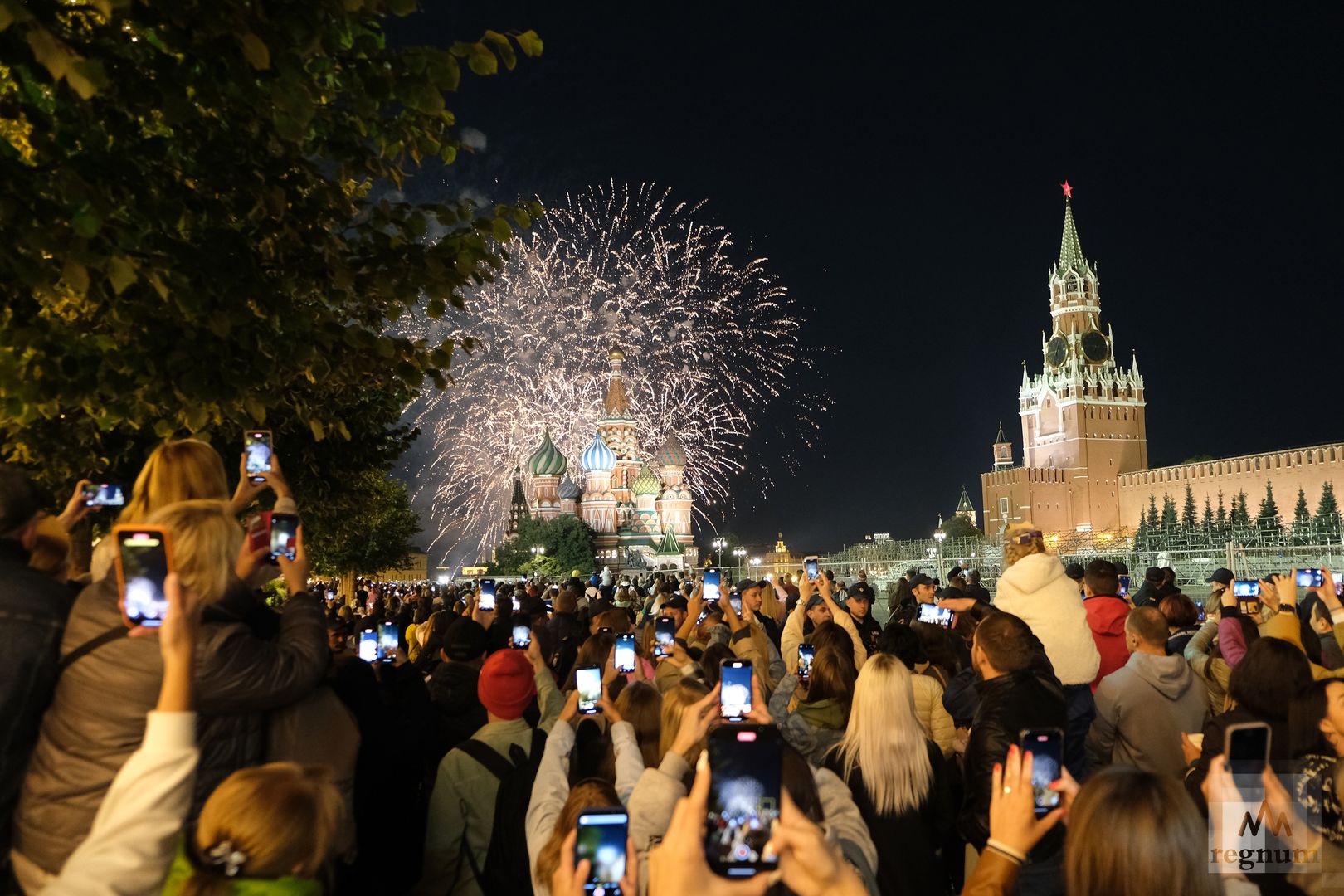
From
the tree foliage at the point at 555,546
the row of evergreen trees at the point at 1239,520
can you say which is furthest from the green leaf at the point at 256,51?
the tree foliage at the point at 555,546

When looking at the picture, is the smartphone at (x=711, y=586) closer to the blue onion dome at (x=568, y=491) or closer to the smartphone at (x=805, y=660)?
the smartphone at (x=805, y=660)

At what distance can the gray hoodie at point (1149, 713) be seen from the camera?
209 inches

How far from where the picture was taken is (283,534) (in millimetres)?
3799

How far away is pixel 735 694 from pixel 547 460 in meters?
74.8

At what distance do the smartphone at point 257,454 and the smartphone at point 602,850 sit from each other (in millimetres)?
2712

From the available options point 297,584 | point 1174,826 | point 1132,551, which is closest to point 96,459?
point 297,584

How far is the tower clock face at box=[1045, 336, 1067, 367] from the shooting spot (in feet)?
385

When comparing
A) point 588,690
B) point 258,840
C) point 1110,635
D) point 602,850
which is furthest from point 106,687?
point 1110,635

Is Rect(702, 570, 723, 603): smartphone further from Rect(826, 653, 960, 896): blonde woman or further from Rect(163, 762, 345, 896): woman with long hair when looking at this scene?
Rect(163, 762, 345, 896): woman with long hair

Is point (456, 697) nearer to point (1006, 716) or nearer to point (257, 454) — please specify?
point (257, 454)

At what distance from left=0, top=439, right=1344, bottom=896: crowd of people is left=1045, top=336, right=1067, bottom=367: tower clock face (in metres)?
118

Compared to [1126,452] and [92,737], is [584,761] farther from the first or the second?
[1126,452]

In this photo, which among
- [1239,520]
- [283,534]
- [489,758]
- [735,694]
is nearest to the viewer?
[735,694]

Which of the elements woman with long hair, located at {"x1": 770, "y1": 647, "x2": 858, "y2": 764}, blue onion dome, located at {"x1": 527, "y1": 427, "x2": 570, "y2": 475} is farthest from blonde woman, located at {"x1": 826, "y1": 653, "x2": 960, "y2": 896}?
blue onion dome, located at {"x1": 527, "y1": 427, "x2": 570, "y2": 475}
